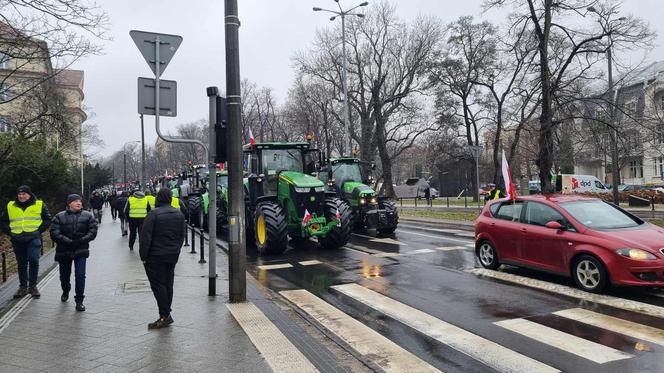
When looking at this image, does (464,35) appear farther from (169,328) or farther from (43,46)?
(169,328)

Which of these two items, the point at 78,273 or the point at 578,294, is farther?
the point at 578,294

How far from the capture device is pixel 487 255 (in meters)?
9.77

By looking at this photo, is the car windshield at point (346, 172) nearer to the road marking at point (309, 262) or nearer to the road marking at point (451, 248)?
the road marking at point (451, 248)

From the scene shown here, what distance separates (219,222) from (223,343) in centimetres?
1385

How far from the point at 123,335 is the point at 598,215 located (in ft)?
24.2

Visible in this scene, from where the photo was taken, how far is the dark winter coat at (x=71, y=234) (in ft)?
23.3

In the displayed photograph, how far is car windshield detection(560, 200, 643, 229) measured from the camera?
786cm

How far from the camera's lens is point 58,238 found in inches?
276

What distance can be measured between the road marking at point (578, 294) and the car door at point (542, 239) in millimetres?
312

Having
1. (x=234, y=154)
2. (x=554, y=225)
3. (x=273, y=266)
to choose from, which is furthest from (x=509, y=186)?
(x=234, y=154)

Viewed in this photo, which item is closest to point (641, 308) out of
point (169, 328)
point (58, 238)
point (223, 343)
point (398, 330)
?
point (398, 330)

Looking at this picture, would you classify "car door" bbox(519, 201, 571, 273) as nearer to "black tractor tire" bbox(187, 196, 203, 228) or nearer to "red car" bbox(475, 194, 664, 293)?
"red car" bbox(475, 194, 664, 293)

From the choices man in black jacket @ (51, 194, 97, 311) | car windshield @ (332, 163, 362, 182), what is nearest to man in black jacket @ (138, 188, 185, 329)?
man in black jacket @ (51, 194, 97, 311)

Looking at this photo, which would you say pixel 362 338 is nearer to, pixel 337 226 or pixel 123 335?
pixel 123 335
